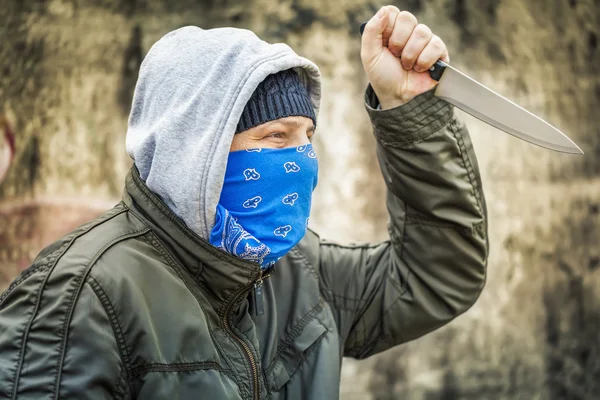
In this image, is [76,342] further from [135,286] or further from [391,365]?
[391,365]

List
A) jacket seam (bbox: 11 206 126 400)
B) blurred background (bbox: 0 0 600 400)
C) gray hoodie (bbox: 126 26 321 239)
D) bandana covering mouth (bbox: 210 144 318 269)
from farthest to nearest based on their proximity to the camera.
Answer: blurred background (bbox: 0 0 600 400) → bandana covering mouth (bbox: 210 144 318 269) → gray hoodie (bbox: 126 26 321 239) → jacket seam (bbox: 11 206 126 400)

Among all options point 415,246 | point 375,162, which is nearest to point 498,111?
point 415,246

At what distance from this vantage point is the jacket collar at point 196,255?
1677 millimetres

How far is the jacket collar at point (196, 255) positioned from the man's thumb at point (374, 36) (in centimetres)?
66

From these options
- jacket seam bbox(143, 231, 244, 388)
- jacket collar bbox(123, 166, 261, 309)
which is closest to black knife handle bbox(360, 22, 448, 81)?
jacket collar bbox(123, 166, 261, 309)

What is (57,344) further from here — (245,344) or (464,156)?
(464,156)

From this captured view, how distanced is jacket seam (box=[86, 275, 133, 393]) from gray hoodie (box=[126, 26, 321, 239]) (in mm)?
270

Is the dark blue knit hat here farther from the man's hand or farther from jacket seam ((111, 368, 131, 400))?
jacket seam ((111, 368, 131, 400))

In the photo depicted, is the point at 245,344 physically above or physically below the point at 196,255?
below

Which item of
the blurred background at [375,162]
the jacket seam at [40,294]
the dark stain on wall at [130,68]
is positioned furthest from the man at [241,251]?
the dark stain on wall at [130,68]

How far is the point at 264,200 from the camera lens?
179cm

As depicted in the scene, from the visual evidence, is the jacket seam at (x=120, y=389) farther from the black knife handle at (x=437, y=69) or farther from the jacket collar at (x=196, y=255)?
the black knife handle at (x=437, y=69)

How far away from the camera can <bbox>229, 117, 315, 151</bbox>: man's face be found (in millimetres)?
1782

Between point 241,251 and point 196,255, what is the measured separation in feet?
0.36
